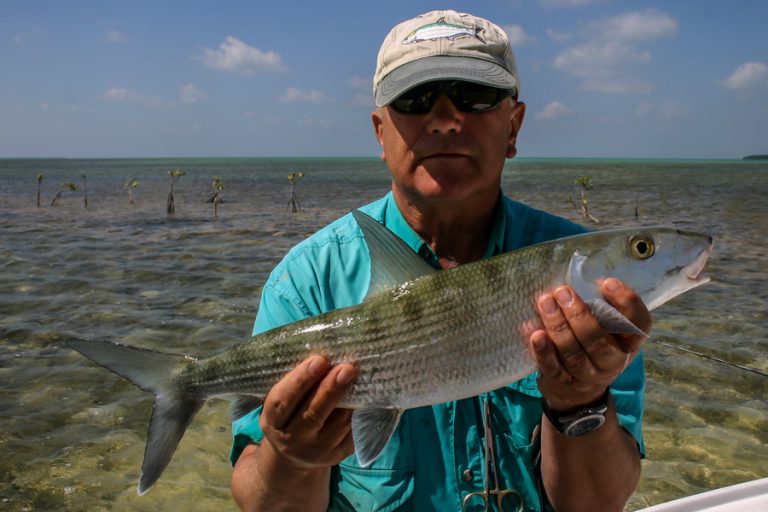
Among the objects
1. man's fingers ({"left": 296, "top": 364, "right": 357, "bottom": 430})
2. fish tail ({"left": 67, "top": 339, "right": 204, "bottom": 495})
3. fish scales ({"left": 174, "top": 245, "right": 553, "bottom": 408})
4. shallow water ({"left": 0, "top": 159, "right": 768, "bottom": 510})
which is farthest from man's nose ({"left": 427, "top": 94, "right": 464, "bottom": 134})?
shallow water ({"left": 0, "top": 159, "right": 768, "bottom": 510})

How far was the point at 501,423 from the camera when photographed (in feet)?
10.2

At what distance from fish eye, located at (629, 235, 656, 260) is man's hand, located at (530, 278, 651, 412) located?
180 mm

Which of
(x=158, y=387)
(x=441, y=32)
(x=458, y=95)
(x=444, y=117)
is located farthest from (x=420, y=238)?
(x=158, y=387)

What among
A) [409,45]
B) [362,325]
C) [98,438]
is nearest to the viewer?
[362,325]

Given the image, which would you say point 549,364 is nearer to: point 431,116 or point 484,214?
point 484,214

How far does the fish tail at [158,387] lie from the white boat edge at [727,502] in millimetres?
2685

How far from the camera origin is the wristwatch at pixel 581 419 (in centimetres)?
270

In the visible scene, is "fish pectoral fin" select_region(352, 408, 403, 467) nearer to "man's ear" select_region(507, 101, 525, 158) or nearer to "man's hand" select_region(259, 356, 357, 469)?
"man's hand" select_region(259, 356, 357, 469)

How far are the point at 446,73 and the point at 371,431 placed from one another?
1753mm

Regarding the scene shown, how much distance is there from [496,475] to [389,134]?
71.6 inches

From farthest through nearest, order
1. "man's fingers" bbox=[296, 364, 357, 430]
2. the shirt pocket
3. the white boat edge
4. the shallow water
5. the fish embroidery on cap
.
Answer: the shallow water
the white boat edge
the fish embroidery on cap
the shirt pocket
"man's fingers" bbox=[296, 364, 357, 430]

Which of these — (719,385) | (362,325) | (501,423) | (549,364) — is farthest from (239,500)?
(719,385)

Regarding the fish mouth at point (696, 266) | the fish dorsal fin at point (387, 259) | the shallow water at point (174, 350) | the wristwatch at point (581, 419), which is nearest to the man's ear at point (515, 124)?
the fish dorsal fin at point (387, 259)

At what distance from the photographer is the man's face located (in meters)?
3.09
